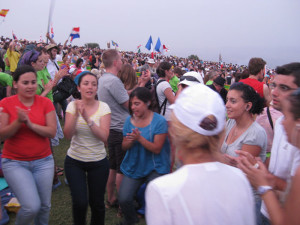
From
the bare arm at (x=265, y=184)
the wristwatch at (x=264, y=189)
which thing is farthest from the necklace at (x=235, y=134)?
the wristwatch at (x=264, y=189)

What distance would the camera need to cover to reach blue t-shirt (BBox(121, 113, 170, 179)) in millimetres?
2914

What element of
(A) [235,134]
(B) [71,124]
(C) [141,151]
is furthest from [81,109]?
(A) [235,134]

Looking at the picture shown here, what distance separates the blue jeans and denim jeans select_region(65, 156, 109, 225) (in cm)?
24

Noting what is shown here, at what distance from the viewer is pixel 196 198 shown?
3.84 ft

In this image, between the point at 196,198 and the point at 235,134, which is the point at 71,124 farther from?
the point at 196,198

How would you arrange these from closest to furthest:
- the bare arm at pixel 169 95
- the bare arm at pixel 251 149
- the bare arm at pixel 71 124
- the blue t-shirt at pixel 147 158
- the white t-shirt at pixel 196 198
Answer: the white t-shirt at pixel 196 198, the bare arm at pixel 251 149, the bare arm at pixel 71 124, the blue t-shirt at pixel 147 158, the bare arm at pixel 169 95

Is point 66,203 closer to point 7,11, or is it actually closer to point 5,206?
point 5,206

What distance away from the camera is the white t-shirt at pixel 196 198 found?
1.16m

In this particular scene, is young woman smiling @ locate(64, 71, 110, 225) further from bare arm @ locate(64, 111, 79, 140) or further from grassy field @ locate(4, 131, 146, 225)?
grassy field @ locate(4, 131, 146, 225)

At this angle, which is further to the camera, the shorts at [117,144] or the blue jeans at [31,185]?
the shorts at [117,144]

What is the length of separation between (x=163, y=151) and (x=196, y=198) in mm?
1826

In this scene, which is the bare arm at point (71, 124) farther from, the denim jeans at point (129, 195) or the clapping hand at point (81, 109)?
the denim jeans at point (129, 195)

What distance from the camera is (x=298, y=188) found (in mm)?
1154

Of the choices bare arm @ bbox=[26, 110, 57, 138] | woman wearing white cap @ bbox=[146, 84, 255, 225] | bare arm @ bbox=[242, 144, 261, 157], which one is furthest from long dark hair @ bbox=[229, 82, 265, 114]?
bare arm @ bbox=[26, 110, 57, 138]
